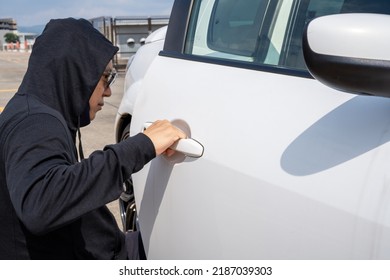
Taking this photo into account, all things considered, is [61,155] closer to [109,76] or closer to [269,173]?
[109,76]

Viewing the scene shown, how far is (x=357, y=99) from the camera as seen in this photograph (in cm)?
121

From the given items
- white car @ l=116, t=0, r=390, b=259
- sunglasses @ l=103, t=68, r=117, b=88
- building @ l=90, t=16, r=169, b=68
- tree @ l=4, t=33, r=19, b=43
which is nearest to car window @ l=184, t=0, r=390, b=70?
white car @ l=116, t=0, r=390, b=259

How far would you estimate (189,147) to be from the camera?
153 cm

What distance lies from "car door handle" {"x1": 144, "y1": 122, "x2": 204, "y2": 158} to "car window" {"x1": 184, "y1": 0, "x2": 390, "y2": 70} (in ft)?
1.05

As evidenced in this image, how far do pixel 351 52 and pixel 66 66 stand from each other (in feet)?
2.72

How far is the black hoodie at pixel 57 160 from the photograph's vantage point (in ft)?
4.22

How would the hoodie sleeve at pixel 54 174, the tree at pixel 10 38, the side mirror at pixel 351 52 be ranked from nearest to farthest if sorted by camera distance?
the side mirror at pixel 351 52 → the hoodie sleeve at pixel 54 174 → the tree at pixel 10 38

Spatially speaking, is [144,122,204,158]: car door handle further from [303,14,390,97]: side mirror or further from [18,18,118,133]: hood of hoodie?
[303,14,390,97]: side mirror

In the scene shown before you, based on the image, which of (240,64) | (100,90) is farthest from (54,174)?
(240,64)

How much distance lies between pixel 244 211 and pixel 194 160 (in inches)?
10.4

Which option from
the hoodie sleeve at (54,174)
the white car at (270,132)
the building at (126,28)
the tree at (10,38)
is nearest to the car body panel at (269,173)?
the white car at (270,132)

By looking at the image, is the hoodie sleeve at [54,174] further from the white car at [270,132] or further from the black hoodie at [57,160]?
the white car at [270,132]

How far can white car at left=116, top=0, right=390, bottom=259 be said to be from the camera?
1.06 meters
